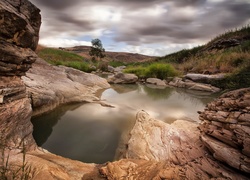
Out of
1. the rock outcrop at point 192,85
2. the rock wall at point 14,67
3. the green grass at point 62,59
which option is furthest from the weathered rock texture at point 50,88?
the green grass at point 62,59

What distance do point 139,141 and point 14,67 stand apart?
2885mm

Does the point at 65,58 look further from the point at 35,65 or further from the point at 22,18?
the point at 22,18

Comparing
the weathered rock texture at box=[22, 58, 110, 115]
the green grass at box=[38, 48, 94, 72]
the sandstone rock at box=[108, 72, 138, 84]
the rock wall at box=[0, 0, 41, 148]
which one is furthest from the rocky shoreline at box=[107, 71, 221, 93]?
the rock wall at box=[0, 0, 41, 148]

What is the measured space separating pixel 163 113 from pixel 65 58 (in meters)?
34.9

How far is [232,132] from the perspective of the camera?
244 centimetres

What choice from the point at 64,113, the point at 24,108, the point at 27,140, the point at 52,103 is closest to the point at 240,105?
the point at 27,140

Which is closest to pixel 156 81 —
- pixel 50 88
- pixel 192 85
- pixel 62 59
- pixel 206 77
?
pixel 192 85

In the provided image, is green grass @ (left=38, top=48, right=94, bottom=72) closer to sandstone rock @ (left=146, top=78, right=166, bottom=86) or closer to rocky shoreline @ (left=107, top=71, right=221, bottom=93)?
rocky shoreline @ (left=107, top=71, right=221, bottom=93)

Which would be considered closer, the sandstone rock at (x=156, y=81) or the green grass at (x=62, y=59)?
the sandstone rock at (x=156, y=81)

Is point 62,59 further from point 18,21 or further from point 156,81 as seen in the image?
point 18,21

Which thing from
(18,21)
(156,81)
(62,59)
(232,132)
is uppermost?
(18,21)

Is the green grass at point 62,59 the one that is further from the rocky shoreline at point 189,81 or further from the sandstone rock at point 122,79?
the rocky shoreline at point 189,81

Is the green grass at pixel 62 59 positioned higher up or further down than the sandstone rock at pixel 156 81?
higher up

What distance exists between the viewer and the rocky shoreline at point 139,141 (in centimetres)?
225
